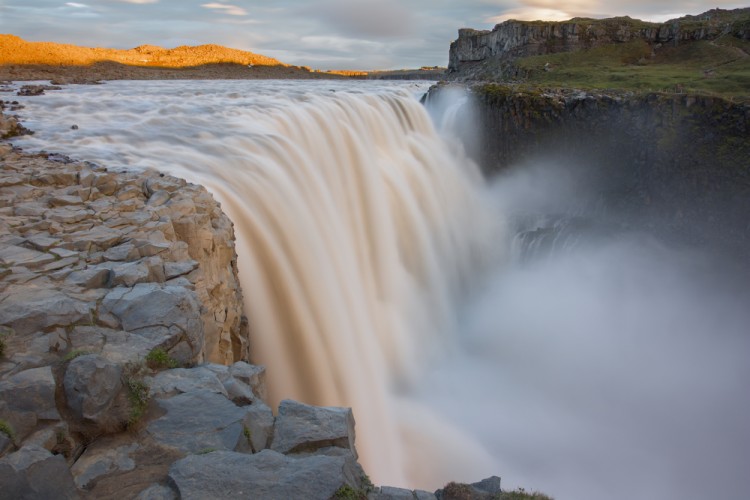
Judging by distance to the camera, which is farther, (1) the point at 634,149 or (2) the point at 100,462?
(1) the point at 634,149

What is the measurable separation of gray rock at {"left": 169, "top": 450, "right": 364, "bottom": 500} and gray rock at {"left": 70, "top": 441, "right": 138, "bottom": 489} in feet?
1.39

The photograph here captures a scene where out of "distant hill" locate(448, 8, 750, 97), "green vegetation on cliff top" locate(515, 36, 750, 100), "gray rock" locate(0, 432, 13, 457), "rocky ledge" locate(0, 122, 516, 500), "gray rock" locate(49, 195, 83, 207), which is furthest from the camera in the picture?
"distant hill" locate(448, 8, 750, 97)

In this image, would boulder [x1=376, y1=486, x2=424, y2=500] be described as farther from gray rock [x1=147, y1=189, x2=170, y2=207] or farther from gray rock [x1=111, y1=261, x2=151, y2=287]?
gray rock [x1=147, y1=189, x2=170, y2=207]

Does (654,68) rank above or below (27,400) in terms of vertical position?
above

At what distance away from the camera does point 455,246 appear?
20.3 meters

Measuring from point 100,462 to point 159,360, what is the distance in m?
1.20

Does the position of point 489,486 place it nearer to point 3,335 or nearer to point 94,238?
point 3,335

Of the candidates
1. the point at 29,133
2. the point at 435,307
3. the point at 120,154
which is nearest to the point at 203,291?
the point at 120,154

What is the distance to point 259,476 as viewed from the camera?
4.02 meters

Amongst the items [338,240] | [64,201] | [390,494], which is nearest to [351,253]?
[338,240]

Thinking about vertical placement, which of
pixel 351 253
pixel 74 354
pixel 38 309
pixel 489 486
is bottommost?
pixel 489 486

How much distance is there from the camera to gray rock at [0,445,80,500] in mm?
3473

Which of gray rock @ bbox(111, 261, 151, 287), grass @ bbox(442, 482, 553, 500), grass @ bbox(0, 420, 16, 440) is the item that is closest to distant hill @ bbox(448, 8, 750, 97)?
grass @ bbox(442, 482, 553, 500)

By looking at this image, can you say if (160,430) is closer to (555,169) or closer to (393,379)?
(393,379)
